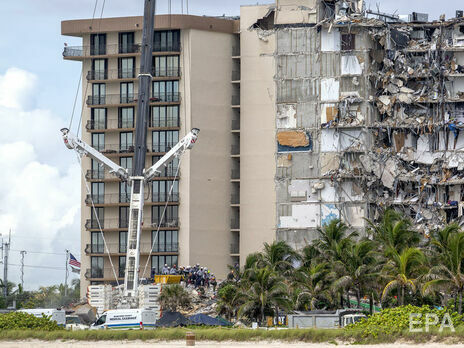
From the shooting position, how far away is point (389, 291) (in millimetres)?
80750

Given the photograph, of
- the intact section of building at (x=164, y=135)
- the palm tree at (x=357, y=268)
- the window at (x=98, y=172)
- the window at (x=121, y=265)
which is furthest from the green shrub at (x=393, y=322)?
the window at (x=98, y=172)

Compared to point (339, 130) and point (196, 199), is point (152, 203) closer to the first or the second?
point (196, 199)

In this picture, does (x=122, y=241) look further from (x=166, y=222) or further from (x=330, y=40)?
(x=330, y=40)

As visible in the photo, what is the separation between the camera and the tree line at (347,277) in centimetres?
7650

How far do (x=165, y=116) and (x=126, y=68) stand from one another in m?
7.36

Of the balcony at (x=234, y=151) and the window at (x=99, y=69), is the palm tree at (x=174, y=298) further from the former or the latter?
the window at (x=99, y=69)

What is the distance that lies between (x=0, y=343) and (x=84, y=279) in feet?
180

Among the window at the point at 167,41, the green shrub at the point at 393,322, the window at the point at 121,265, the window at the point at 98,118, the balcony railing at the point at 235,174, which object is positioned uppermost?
the window at the point at 167,41

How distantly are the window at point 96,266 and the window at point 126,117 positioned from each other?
48.1 feet

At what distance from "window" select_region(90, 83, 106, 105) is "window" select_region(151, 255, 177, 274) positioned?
1827 cm

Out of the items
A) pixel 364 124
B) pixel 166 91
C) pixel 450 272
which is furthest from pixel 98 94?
pixel 450 272

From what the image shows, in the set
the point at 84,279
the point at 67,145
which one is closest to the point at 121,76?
the point at 84,279

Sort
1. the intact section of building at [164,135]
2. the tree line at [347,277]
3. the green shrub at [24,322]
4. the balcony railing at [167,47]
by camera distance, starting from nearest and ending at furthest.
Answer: the green shrub at [24,322], the tree line at [347,277], the intact section of building at [164,135], the balcony railing at [167,47]

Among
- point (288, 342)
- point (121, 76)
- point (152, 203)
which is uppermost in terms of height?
point (121, 76)
